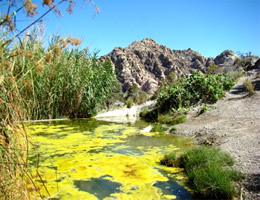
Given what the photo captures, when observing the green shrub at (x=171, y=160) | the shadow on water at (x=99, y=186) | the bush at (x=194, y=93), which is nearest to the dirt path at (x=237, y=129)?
the bush at (x=194, y=93)

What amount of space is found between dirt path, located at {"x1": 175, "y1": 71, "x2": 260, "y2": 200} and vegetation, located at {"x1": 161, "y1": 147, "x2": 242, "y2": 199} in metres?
0.17

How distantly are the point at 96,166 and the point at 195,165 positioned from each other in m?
1.49

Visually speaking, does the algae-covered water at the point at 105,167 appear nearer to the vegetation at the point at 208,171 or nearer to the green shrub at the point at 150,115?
the vegetation at the point at 208,171

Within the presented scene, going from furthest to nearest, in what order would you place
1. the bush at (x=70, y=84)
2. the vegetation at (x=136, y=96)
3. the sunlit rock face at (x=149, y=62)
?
the sunlit rock face at (x=149, y=62) < the vegetation at (x=136, y=96) < the bush at (x=70, y=84)

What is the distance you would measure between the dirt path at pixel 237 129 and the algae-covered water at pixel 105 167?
672mm

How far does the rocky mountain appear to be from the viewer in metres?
56.0

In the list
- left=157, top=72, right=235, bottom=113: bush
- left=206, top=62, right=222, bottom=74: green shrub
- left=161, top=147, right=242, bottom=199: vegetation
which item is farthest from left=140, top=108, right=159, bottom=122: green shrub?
left=206, top=62, right=222, bottom=74: green shrub

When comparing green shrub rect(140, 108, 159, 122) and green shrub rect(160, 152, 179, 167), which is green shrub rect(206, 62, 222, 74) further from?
green shrub rect(160, 152, 179, 167)

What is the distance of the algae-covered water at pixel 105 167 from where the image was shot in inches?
118

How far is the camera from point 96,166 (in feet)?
12.9

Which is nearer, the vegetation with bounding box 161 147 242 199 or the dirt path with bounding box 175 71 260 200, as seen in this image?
the vegetation with bounding box 161 147 242 199

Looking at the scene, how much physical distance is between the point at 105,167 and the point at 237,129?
11.3ft

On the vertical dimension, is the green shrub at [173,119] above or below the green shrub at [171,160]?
above

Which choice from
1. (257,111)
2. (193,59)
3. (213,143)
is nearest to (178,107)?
(257,111)
